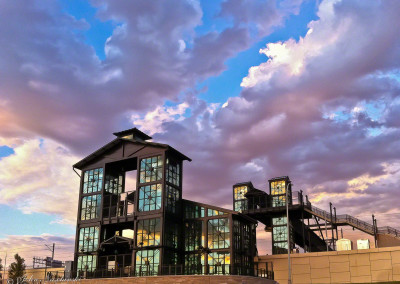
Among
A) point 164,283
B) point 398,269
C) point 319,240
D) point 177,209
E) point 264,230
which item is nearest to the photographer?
point 164,283

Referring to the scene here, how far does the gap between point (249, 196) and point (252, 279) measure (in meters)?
27.0

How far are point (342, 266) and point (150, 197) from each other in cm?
2771

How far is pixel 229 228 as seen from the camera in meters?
57.7

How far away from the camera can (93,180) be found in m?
66.9

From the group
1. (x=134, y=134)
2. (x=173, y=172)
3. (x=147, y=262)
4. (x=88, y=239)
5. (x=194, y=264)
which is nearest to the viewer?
(x=147, y=262)

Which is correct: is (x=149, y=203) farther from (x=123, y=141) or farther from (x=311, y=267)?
(x=311, y=267)

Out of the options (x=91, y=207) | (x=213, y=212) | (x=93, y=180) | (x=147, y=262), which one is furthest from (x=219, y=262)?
(x=93, y=180)

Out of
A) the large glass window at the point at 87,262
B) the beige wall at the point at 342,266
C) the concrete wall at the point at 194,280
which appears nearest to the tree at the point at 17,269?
the large glass window at the point at 87,262

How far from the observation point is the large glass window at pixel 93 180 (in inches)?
2606

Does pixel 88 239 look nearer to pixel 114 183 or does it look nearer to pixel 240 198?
pixel 114 183

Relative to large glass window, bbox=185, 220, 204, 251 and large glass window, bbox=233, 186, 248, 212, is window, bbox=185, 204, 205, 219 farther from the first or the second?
large glass window, bbox=233, 186, 248, 212

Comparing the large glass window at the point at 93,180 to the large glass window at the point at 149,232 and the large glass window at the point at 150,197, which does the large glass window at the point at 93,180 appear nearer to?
the large glass window at the point at 150,197

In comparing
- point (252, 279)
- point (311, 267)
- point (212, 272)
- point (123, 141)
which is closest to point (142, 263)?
point (212, 272)

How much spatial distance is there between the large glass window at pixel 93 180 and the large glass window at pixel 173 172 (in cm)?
1131
